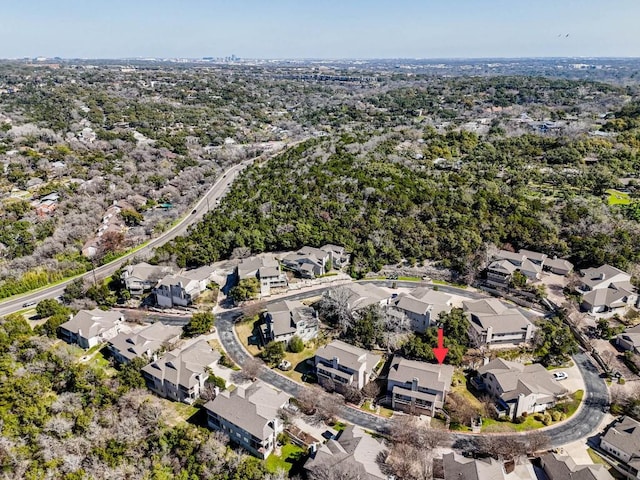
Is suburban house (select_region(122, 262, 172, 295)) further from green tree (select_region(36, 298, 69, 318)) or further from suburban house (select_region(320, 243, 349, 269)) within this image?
suburban house (select_region(320, 243, 349, 269))

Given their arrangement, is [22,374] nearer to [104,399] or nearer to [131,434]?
[104,399]

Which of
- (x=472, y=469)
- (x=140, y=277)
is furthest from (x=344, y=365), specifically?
(x=140, y=277)

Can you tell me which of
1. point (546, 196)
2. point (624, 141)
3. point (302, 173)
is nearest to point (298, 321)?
point (302, 173)

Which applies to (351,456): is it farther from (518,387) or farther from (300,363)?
(518,387)

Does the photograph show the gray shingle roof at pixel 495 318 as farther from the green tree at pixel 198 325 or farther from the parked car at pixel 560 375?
the green tree at pixel 198 325

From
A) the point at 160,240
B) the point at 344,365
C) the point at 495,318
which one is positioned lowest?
the point at 160,240

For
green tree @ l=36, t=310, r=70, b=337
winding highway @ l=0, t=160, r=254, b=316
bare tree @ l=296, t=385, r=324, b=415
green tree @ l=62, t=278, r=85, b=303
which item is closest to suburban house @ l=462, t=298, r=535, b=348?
bare tree @ l=296, t=385, r=324, b=415

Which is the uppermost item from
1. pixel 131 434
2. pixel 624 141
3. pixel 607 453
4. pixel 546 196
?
pixel 624 141
